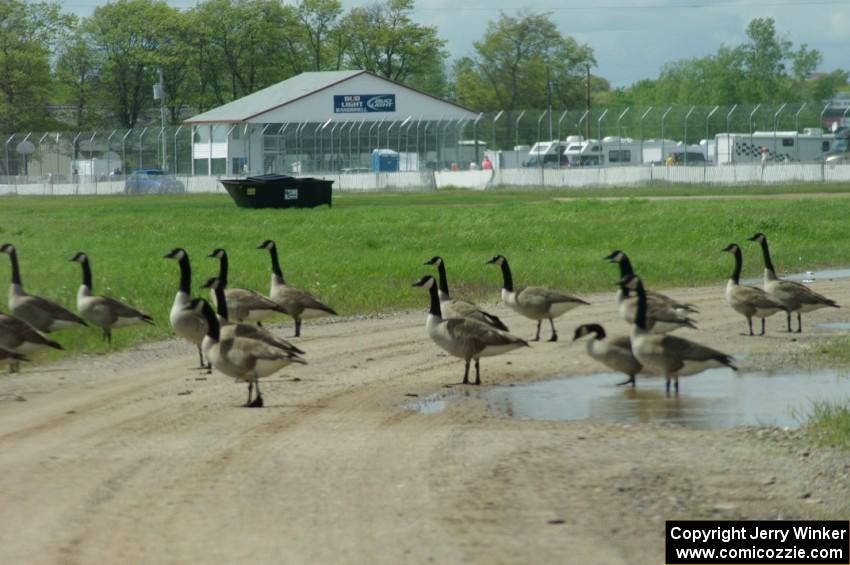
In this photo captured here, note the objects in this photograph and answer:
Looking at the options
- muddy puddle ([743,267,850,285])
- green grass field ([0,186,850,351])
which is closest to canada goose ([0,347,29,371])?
green grass field ([0,186,850,351])

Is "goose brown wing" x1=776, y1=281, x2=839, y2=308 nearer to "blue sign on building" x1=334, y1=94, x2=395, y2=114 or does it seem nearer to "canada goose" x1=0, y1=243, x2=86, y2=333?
"canada goose" x1=0, y1=243, x2=86, y2=333

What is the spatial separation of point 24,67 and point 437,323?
94.6 meters

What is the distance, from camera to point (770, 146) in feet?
253

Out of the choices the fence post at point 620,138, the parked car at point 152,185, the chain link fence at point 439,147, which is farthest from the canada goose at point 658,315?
the parked car at point 152,185

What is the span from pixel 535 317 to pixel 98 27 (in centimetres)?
10620

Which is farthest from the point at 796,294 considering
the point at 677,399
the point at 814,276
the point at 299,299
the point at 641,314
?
the point at 814,276

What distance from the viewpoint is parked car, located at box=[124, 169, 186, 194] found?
7819cm

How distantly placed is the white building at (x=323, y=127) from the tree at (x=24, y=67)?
15.0m

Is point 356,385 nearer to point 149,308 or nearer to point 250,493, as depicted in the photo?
point 250,493

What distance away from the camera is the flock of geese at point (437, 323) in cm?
1270

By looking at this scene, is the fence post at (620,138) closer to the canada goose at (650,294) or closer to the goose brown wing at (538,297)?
the canada goose at (650,294)

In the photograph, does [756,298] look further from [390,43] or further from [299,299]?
[390,43]

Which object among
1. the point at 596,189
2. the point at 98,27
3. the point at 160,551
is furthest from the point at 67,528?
the point at 98,27

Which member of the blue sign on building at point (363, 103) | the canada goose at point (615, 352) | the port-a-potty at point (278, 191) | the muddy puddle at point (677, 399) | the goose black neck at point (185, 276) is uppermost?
the blue sign on building at point (363, 103)
